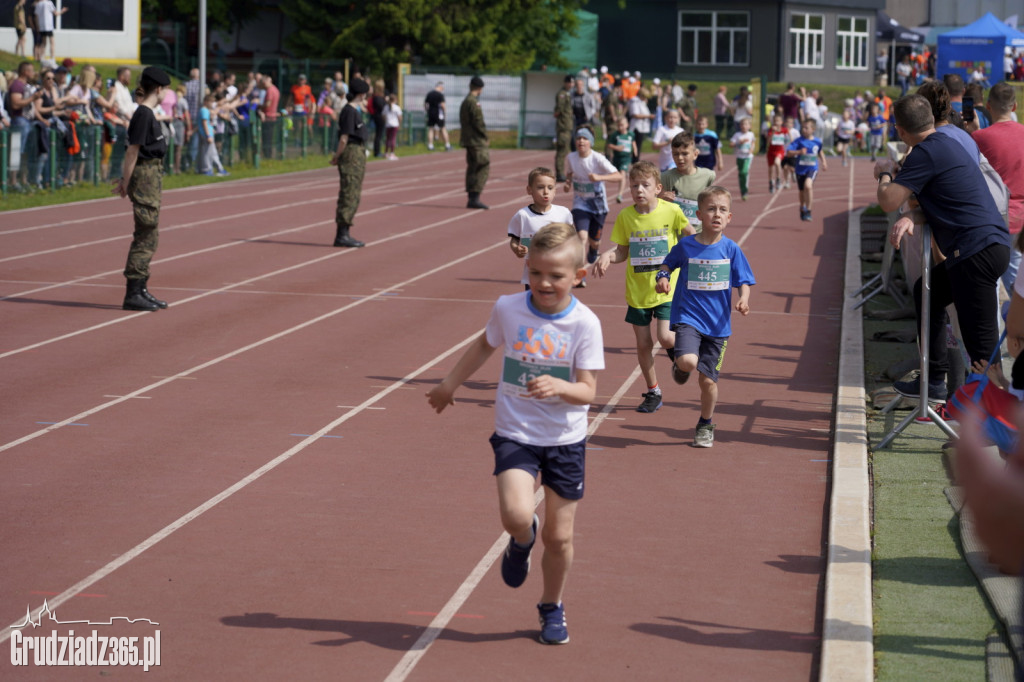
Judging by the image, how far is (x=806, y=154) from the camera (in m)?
23.3

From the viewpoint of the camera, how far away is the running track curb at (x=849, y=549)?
536 cm

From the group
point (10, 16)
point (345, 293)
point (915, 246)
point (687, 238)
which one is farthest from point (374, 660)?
point (10, 16)

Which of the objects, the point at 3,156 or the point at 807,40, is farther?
the point at 807,40

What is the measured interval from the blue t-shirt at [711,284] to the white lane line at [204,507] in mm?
2433

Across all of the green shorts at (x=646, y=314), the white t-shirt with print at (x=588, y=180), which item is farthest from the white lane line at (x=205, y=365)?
the green shorts at (x=646, y=314)

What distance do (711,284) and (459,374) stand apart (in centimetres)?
376

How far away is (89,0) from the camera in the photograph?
39.2 metres

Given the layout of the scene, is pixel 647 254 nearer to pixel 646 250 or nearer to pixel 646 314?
pixel 646 250

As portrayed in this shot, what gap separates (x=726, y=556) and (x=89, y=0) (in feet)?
120

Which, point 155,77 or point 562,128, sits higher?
point 562,128

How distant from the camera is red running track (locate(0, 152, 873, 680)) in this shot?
223 inches

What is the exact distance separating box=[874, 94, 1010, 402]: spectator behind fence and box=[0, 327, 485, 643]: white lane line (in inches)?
153

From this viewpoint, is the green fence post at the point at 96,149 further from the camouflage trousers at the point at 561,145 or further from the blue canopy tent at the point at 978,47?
the blue canopy tent at the point at 978,47

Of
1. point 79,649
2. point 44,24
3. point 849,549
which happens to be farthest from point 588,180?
point 44,24
